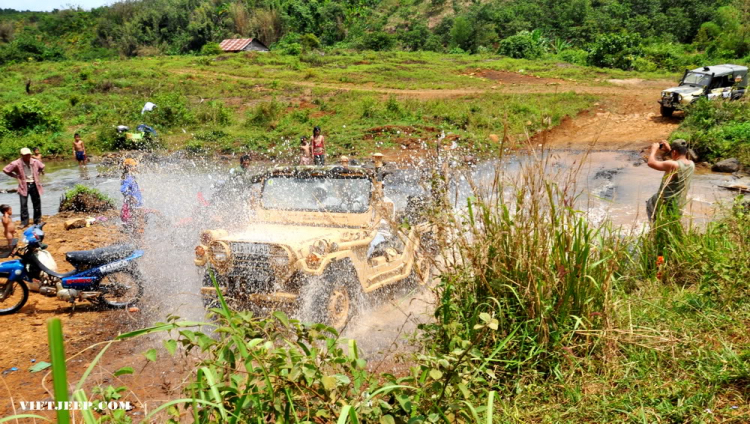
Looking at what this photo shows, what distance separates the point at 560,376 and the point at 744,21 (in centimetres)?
Answer: 4147

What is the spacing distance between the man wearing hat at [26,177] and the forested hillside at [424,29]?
30.4 meters

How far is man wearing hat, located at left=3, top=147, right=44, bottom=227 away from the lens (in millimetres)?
10797

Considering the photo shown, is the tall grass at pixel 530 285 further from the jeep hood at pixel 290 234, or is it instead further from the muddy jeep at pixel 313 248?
the jeep hood at pixel 290 234

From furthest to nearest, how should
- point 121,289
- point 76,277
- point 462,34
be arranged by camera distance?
1. point 462,34
2. point 121,289
3. point 76,277

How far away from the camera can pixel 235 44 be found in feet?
158

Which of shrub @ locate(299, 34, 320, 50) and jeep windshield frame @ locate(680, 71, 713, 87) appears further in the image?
shrub @ locate(299, 34, 320, 50)

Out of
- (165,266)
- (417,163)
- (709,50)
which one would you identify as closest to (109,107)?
(417,163)

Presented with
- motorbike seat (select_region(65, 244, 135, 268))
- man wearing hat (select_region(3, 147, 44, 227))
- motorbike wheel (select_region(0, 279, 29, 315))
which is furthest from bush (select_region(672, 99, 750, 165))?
man wearing hat (select_region(3, 147, 44, 227))

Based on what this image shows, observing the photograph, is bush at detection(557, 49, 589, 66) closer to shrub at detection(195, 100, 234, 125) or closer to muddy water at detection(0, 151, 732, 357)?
muddy water at detection(0, 151, 732, 357)

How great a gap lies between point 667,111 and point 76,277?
19.5 metres

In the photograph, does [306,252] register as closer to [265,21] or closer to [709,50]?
[709,50]

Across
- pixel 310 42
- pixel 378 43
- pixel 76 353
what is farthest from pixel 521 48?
pixel 76 353

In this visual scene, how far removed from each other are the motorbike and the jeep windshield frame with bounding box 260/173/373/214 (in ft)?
5.93

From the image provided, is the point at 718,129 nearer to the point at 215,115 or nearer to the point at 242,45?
the point at 215,115
